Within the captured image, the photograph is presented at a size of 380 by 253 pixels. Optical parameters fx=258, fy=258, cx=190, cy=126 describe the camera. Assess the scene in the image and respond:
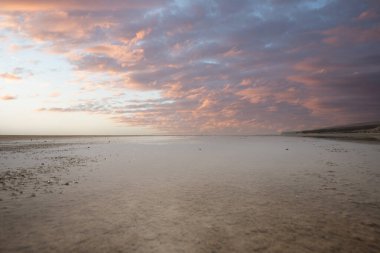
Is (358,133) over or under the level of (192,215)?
over

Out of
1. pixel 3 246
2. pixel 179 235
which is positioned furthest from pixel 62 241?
pixel 179 235

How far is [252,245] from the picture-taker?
23.1 ft

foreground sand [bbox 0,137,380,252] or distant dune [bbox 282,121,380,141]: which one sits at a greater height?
distant dune [bbox 282,121,380,141]

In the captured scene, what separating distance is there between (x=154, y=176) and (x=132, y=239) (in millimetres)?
11383

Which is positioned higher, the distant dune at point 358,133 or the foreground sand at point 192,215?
the distant dune at point 358,133

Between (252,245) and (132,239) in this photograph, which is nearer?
(252,245)

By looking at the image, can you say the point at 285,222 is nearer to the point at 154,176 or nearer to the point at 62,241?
the point at 62,241

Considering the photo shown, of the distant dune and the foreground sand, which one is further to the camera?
the distant dune

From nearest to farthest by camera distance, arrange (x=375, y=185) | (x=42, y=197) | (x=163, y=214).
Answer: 1. (x=163, y=214)
2. (x=42, y=197)
3. (x=375, y=185)

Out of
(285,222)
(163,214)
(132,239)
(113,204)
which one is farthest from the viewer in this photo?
(113,204)

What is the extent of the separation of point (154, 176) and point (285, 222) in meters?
11.6

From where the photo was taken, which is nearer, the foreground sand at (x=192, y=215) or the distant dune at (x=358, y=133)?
the foreground sand at (x=192, y=215)

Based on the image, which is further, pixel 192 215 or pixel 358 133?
pixel 358 133

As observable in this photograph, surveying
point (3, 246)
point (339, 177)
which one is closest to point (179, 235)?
point (3, 246)
